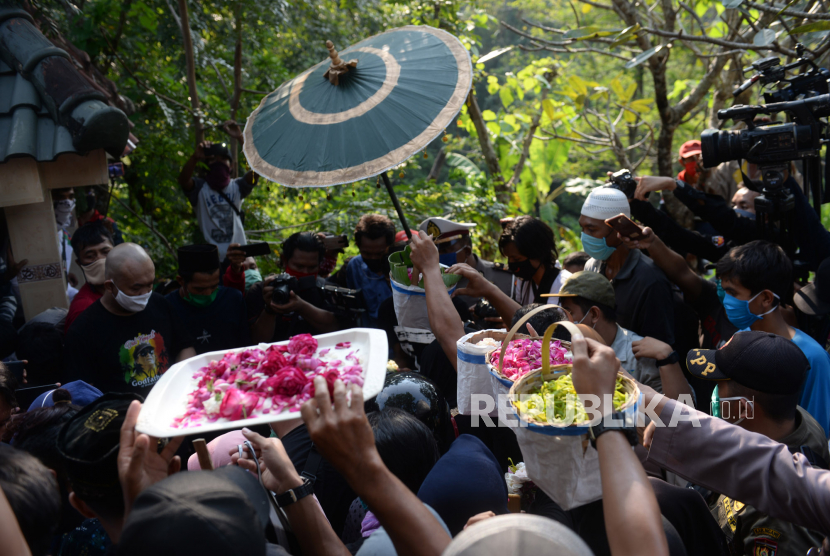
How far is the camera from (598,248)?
4078mm

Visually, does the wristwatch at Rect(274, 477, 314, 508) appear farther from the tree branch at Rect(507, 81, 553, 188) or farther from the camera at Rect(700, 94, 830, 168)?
the tree branch at Rect(507, 81, 553, 188)

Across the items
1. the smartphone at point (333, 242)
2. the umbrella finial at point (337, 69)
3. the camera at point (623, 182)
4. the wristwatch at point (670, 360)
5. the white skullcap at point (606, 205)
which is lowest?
the wristwatch at point (670, 360)

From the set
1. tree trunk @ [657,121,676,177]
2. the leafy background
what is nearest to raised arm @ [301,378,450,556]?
the leafy background

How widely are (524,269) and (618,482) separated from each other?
2970 millimetres

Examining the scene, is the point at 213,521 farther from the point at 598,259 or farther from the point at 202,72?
the point at 202,72

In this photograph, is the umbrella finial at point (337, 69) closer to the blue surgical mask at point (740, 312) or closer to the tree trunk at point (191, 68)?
the blue surgical mask at point (740, 312)

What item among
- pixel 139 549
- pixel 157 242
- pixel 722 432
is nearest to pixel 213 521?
pixel 139 549

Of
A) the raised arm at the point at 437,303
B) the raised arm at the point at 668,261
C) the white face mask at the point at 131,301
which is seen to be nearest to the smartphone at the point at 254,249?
the white face mask at the point at 131,301

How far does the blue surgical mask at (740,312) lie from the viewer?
322 centimetres

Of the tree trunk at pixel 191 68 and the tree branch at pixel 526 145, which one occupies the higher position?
the tree trunk at pixel 191 68

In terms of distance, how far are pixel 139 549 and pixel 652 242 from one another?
3.43 metres

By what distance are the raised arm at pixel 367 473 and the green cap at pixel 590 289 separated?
1.83 m

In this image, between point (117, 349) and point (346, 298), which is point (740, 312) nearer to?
point (346, 298)

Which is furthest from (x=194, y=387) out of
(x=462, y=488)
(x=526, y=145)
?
(x=526, y=145)
